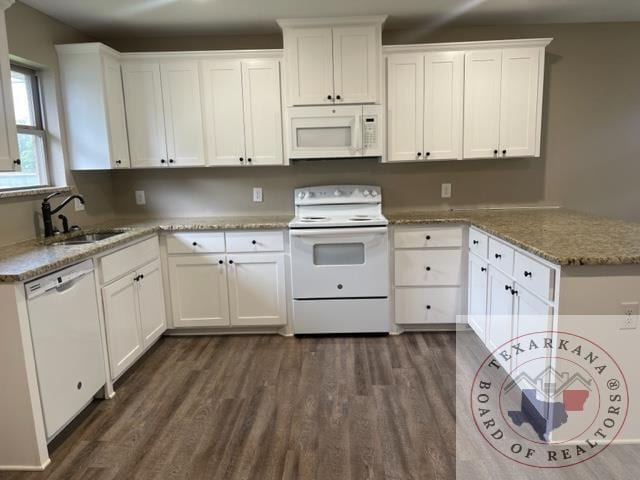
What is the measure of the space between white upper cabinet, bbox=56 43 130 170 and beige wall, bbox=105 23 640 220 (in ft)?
1.91

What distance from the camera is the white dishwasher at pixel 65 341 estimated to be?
6.61 ft

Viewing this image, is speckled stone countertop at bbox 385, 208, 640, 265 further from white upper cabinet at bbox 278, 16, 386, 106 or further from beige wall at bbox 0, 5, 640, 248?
white upper cabinet at bbox 278, 16, 386, 106

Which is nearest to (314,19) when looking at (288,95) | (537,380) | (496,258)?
(288,95)

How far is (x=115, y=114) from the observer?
3.35 metres

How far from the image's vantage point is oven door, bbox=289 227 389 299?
3279mm

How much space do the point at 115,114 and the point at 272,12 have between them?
140 cm

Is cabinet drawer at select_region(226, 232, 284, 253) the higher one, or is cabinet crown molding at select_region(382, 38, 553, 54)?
cabinet crown molding at select_region(382, 38, 553, 54)

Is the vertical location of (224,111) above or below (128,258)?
above

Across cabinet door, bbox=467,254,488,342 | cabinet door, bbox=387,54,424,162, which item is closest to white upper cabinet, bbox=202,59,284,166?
cabinet door, bbox=387,54,424,162

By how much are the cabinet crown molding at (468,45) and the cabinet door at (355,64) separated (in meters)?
0.15

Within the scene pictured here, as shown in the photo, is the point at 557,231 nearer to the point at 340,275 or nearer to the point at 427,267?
the point at 427,267

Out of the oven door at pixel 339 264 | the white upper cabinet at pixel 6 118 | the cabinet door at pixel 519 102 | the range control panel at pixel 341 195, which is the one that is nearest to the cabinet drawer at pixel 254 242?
the oven door at pixel 339 264

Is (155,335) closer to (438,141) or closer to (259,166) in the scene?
(259,166)

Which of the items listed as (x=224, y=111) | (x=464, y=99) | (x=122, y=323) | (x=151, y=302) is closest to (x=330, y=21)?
(x=224, y=111)
